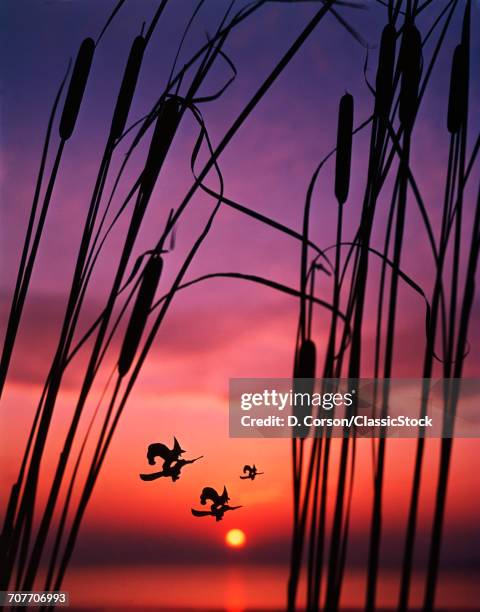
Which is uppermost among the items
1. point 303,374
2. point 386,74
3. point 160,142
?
point 386,74

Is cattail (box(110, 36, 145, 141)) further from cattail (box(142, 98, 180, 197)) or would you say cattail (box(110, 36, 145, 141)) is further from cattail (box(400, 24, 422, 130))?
cattail (box(400, 24, 422, 130))

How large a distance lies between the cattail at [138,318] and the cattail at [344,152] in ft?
0.60

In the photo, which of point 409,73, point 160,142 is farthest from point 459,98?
point 160,142

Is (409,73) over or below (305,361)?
over

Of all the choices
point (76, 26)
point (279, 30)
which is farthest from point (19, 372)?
point (279, 30)

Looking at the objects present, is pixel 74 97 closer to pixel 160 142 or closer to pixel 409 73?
pixel 160 142

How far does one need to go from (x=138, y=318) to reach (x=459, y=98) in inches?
13.6

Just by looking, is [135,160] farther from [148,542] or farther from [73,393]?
[148,542]

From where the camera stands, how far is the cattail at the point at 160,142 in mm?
480

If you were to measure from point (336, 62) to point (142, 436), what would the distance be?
63 cm

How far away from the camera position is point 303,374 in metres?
0.52

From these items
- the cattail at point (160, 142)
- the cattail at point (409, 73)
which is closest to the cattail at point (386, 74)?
the cattail at point (409, 73)

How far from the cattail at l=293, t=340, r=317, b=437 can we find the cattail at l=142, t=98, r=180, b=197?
0.18 metres

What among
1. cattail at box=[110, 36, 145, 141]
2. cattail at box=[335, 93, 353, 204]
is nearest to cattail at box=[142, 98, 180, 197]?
cattail at box=[110, 36, 145, 141]
